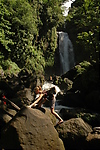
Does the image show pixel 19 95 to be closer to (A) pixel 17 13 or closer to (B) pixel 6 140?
(B) pixel 6 140

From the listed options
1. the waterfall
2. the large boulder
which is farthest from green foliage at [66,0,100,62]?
the waterfall

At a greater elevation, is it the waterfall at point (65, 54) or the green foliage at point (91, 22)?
the green foliage at point (91, 22)

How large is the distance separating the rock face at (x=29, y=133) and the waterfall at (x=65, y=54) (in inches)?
995

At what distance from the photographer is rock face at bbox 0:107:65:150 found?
4.47 m

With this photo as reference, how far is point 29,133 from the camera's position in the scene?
459cm

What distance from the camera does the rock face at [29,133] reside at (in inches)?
176

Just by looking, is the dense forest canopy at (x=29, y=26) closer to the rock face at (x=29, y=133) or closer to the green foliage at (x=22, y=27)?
the green foliage at (x=22, y=27)

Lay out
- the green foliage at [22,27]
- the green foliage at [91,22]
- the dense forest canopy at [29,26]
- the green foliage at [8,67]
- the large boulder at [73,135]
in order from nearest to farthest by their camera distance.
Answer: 1. the large boulder at [73,135]
2. the green foliage at [91,22]
3. the dense forest canopy at [29,26]
4. the green foliage at [8,67]
5. the green foliage at [22,27]

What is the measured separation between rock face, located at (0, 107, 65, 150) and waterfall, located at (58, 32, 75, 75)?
25.3m

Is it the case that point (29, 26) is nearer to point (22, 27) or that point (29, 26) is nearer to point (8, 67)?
point (22, 27)

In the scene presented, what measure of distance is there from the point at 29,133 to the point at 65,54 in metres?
26.9

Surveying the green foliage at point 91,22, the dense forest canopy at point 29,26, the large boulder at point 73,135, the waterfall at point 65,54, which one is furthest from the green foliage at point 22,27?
the large boulder at point 73,135

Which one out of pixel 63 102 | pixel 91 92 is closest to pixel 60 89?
pixel 63 102

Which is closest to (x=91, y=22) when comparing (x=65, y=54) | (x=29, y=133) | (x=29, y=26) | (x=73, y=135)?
(x=29, y=26)
